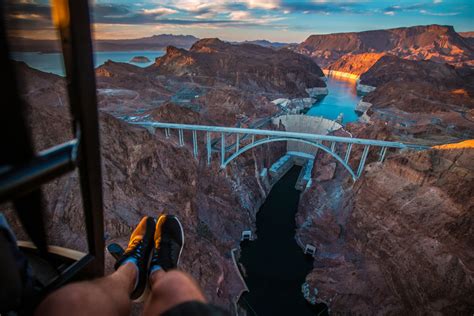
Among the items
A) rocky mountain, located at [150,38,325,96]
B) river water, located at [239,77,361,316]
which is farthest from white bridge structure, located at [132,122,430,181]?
rocky mountain, located at [150,38,325,96]

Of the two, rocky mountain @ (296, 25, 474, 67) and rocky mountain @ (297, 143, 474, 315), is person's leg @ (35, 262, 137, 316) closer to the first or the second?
rocky mountain @ (297, 143, 474, 315)

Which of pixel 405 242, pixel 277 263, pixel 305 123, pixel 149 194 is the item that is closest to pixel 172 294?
pixel 149 194

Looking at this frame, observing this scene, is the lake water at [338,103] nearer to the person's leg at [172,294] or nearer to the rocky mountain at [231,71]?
the rocky mountain at [231,71]

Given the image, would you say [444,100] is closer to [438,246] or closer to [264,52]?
[438,246]

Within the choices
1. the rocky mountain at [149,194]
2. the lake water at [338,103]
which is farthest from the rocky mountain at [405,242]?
the lake water at [338,103]

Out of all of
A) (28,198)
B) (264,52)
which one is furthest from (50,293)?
(264,52)
